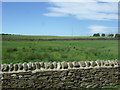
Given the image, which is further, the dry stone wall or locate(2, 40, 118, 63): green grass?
locate(2, 40, 118, 63): green grass

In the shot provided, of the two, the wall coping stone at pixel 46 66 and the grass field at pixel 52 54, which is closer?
the wall coping stone at pixel 46 66

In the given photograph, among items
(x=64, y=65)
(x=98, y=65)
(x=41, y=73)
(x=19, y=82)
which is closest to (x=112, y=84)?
(x=98, y=65)

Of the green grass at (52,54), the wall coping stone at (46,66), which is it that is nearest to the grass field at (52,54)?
the green grass at (52,54)

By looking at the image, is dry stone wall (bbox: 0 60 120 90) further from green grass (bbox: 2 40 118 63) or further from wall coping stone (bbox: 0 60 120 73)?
green grass (bbox: 2 40 118 63)

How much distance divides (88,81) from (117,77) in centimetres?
147

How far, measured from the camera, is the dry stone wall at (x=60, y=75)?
7113 millimetres

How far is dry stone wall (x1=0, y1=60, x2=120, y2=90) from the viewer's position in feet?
23.3

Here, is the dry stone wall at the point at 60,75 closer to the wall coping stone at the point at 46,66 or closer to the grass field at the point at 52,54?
the wall coping stone at the point at 46,66

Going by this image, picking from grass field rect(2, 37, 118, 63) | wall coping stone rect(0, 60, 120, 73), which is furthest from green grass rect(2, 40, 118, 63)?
wall coping stone rect(0, 60, 120, 73)

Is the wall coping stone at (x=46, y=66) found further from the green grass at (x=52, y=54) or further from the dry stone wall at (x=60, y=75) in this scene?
the green grass at (x=52, y=54)

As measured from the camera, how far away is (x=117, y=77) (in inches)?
340

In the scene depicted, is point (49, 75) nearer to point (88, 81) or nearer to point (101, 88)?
point (88, 81)

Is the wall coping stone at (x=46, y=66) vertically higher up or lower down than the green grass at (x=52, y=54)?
higher up

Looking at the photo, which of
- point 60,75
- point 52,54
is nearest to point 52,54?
point 52,54
